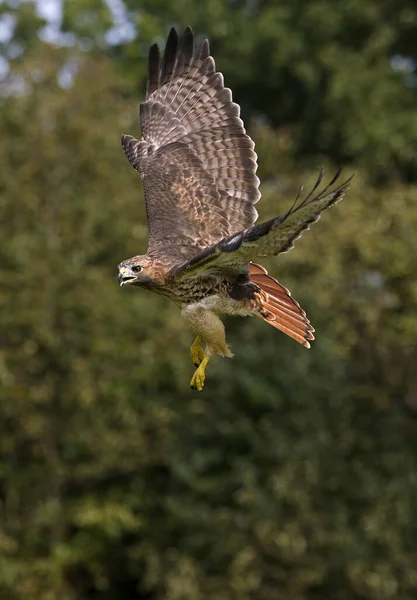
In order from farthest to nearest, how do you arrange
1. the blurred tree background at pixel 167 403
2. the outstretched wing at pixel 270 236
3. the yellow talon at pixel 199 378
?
1. the blurred tree background at pixel 167 403
2. the yellow talon at pixel 199 378
3. the outstretched wing at pixel 270 236

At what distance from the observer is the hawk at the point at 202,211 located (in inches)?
277

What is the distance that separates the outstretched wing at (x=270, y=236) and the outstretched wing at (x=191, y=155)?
1063 millimetres

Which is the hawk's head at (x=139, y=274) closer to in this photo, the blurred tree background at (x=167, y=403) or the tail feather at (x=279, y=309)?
the tail feather at (x=279, y=309)

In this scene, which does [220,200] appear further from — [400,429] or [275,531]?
[400,429]

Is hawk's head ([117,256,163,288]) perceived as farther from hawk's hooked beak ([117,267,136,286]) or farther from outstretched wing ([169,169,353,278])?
outstretched wing ([169,169,353,278])

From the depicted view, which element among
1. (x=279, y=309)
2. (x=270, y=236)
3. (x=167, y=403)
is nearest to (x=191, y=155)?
(x=279, y=309)

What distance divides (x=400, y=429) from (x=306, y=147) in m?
12.4

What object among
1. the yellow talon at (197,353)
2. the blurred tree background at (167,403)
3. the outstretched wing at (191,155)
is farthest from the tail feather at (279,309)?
the blurred tree background at (167,403)

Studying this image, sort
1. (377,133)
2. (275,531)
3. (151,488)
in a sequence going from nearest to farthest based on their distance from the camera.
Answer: (275,531) → (151,488) → (377,133)

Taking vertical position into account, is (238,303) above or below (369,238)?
below

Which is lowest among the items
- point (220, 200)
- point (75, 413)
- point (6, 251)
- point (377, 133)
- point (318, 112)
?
point (220, 200)

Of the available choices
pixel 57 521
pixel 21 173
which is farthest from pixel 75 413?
pixel 21 173

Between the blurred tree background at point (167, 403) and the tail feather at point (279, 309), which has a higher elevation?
the blurred tree background at point (167, 403)

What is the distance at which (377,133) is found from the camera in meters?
29.6
